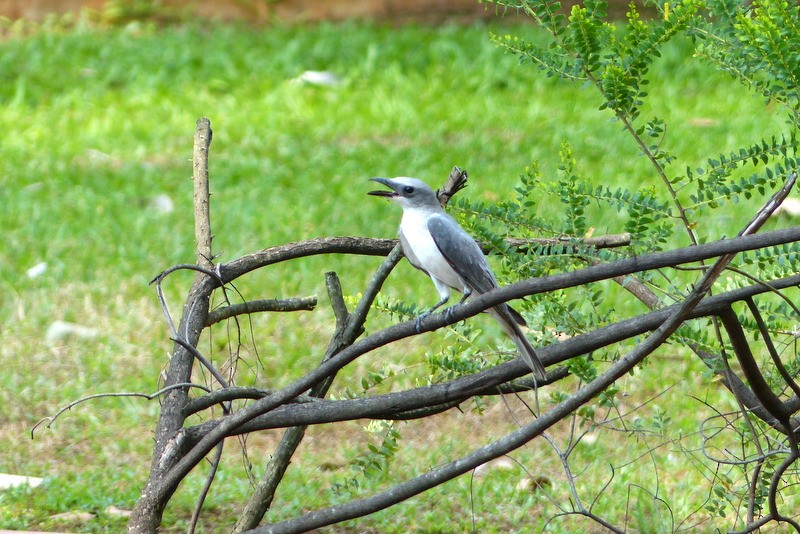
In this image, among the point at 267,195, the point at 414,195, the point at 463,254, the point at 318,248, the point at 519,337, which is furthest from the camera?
the point at 267,195

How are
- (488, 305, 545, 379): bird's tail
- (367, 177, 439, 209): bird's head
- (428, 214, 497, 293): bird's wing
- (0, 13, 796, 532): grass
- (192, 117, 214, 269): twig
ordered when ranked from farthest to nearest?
1. (0, 13, 796, 532): grass
2. (367, 177, 439, 209): bird's head
3. (428, 214, 497, 293): bird's wing
4. (192, 117, 214, 269): twig
5. (488, 305, 545, 379): bird's tail

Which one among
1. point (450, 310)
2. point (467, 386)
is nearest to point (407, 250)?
point (450, 310)

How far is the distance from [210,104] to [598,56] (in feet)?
20.5

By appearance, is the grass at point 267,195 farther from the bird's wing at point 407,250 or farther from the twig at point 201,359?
the bird's wing at point 407,250

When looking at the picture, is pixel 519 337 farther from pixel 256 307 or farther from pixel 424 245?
pixel 256 307

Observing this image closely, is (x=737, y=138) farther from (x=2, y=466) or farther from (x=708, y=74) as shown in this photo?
(x=2, y=466)

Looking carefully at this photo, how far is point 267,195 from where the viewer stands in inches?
246

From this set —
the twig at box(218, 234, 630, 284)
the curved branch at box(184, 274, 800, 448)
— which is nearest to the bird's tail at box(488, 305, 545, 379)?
the curved branch at box(184, 274, 800, 448)

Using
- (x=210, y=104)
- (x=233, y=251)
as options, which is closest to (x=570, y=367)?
(x=233, y=251)

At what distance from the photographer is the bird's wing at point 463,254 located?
2.59 m

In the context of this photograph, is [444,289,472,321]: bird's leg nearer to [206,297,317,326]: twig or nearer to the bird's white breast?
the bird's white breast

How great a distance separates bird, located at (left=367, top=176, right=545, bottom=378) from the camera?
2604mm

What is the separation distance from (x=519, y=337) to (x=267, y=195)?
4.17 metres

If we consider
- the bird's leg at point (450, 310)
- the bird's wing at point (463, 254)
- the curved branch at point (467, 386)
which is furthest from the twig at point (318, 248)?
the curved branch at point (467, 386)
